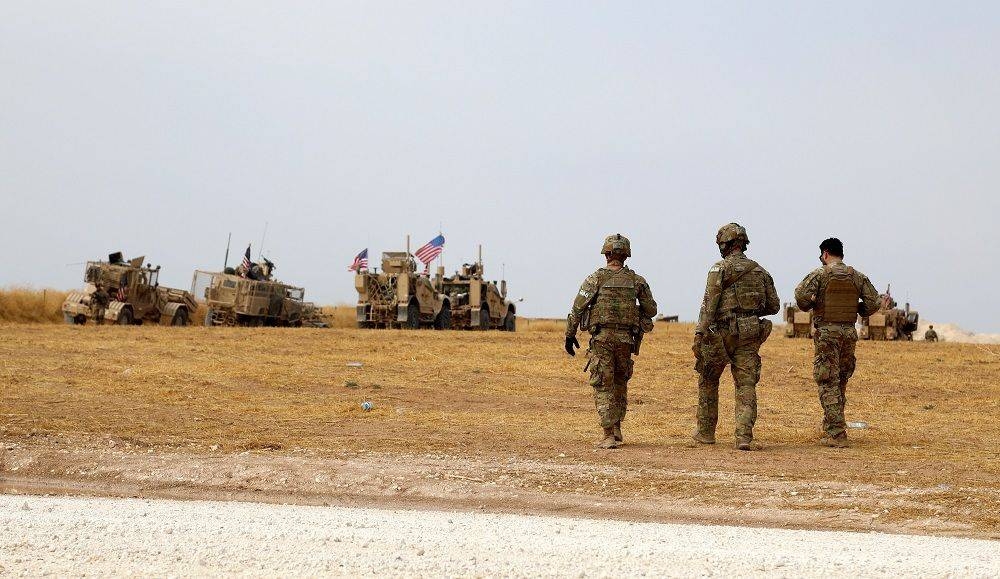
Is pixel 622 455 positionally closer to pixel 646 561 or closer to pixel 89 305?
pixel 646 561

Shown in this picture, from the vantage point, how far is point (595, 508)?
8102 millimetres

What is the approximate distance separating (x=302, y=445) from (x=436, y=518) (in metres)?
3.81

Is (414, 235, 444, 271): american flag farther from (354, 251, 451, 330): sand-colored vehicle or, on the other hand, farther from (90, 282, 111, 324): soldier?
(90, 282, 111, 324): soldier

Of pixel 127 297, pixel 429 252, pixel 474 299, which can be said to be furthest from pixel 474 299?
pixel 127 297

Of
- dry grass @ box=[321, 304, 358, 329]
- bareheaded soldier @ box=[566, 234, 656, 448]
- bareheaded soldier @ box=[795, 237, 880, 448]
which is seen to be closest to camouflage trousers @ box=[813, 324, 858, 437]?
bareheaded soldier @ box=[795, 237, 880, 448]

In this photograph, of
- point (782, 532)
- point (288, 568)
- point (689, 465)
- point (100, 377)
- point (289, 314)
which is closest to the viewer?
point (288, 568)

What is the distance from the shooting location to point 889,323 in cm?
3297

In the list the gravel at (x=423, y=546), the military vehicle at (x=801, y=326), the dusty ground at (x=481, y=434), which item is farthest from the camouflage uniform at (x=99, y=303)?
the gravel at (x=423, y=546)

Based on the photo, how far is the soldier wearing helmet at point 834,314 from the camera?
10.8 m

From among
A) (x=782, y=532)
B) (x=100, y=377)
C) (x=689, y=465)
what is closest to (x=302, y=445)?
(x=689, y=465)

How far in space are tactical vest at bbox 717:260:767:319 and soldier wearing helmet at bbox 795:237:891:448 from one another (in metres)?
0.63

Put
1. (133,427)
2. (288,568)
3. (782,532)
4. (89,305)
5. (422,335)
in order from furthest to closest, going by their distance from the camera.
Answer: (89,305) < (422,335) < (133,427) < (782,532) < (288,568)

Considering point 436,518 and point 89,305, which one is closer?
point 436,518

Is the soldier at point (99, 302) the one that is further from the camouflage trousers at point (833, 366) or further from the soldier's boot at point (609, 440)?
the camouflage trousers at point (833, 366)
